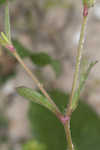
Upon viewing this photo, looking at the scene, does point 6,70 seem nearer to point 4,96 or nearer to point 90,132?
point 4,96

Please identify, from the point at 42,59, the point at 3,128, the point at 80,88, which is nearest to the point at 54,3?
the point at 3,128

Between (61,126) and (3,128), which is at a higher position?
(61,126)

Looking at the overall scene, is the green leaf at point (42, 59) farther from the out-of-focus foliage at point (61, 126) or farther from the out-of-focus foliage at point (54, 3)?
the out-of-focus foliage at point (54, 3)

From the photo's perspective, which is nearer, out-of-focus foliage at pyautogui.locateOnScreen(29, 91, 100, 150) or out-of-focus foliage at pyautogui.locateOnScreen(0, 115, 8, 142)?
out-of-focus foliage at pyautogui.locateOnScreen(29, 91, 100, 150)

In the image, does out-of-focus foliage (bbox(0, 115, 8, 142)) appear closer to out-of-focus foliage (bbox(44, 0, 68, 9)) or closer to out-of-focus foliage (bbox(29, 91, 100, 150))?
out-of-focus foliage (bbox(29, 91, 100, 150))

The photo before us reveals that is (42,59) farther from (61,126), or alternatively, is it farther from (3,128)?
(3,128)

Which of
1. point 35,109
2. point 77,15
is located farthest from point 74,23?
point 35,109

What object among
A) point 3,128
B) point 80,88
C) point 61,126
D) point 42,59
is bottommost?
point 3,128

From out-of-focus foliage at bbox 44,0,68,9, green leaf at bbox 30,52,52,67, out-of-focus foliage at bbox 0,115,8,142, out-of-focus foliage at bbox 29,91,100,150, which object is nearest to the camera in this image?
green leaf at bbox 30,52,52,67

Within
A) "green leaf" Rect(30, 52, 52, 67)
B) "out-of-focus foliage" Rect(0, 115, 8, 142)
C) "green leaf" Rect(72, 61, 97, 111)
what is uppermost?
"green leaf" Rect(72, 61, 97, 111)

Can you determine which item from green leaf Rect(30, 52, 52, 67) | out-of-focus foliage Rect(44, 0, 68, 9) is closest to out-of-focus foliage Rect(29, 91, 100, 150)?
green leaf Rect(30, 52, 52, 67)

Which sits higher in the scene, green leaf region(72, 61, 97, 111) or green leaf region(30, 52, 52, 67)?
green leaf region(72, 61, 97, 111)
